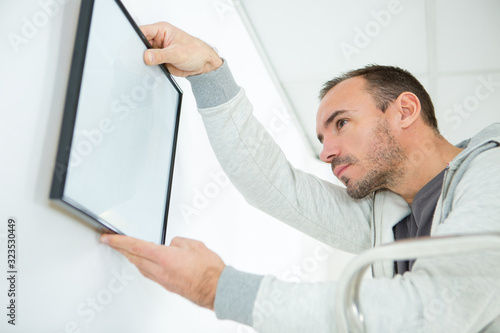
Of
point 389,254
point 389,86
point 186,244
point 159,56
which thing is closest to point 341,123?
point 389,86

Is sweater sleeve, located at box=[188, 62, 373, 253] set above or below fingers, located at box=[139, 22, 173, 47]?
below

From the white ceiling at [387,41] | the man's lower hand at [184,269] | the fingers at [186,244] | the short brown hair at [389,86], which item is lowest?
the man's lower hand at [184,269]

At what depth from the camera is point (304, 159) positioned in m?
2.54

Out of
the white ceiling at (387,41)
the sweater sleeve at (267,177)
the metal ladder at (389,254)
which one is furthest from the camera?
the white ceiling at (387,41)

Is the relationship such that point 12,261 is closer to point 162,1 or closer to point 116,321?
point 116,321

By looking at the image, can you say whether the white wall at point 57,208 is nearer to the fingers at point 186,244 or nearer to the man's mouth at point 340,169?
the fingers at point 186,244

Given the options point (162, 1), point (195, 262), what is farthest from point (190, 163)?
point (195, 262)

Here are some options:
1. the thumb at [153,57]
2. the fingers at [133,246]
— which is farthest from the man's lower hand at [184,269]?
the thumb at [153,57]

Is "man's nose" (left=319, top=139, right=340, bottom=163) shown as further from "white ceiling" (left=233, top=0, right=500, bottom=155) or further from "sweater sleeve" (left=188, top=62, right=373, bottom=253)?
"white ceiling" (left=233, top=0, right=500, bottom=155)

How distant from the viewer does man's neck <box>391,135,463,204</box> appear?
120cm

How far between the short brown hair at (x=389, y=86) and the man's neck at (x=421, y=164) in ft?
0.36

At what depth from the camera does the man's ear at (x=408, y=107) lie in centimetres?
128

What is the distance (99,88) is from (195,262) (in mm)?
307

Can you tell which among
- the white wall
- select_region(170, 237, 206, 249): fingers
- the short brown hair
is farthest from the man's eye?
select_region(170, 237, 206, 249): fingers
